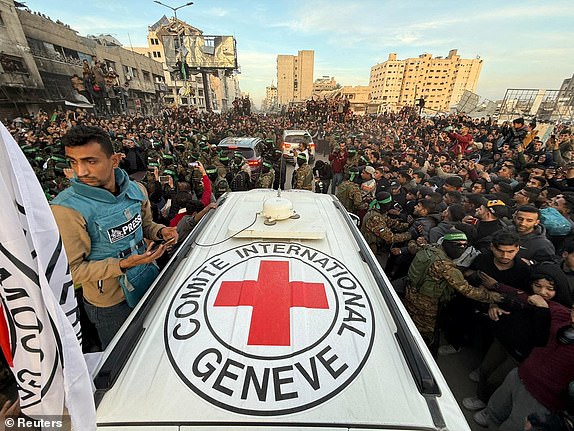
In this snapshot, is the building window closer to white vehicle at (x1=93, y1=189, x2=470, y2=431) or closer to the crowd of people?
the crowd of people

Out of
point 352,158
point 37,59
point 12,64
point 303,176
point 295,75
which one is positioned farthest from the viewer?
point 295,75

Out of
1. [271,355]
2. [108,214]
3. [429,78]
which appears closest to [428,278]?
[271,355]

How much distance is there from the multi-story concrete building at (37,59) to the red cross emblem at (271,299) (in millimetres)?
19700

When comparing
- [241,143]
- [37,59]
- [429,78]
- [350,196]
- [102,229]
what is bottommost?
[350,196]

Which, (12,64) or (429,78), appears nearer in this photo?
(12,64)

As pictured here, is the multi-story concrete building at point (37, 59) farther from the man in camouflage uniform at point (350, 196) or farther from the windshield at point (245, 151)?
the man in camouflage uniform at point (350, 196)

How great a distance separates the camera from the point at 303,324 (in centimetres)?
125

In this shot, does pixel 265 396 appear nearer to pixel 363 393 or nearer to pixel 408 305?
pixel 363 393

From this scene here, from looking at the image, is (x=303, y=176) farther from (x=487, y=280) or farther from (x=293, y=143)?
(x=293, y=143)

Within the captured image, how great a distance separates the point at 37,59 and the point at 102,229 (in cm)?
2378

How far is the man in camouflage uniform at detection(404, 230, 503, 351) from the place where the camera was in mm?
2289

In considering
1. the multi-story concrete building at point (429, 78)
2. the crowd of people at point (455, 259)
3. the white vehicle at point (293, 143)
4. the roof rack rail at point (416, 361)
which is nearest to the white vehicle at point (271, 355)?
the roof rack rail at point (416, 361)

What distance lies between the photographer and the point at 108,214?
5.29ft

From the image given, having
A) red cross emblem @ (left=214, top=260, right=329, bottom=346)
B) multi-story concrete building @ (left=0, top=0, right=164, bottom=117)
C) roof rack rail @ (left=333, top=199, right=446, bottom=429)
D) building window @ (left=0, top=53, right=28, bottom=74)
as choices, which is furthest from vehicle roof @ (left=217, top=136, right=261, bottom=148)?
building window @ (left=0, top=53, right=28, bottom=74)
